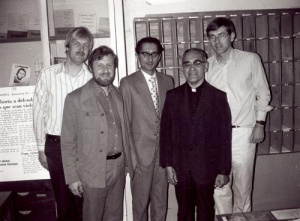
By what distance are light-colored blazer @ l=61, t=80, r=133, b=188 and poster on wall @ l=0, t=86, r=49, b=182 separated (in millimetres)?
987

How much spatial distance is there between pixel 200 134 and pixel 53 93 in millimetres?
1107

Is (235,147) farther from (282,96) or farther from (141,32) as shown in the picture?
(141,32)

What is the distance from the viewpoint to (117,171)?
2205 millimetres

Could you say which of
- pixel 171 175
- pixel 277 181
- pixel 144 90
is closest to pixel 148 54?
pixel 144 90

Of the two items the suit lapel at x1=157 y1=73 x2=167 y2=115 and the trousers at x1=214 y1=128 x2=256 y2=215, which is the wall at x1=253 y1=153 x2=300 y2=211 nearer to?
the trousers at x1=214 y1=128 x2=256 y2=215

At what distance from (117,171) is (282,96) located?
182cm

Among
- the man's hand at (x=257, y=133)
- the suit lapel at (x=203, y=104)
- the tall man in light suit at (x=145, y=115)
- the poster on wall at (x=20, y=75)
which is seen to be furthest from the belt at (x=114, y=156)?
the poster on wall at (x=20, y=75)

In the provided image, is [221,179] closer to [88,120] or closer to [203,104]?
[203,104]

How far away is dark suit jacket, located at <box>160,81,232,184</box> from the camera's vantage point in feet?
7.23

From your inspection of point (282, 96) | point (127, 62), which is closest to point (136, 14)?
point (127, 62)

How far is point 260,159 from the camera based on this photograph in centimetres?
320

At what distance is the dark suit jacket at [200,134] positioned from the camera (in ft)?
7.23

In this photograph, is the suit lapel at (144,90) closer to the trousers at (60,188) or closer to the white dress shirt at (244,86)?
the white dress shirt at (244,86)

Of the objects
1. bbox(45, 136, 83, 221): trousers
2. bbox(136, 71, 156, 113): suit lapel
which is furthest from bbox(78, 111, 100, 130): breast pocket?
bbox(136, 71, 156, 113): suit lapel
